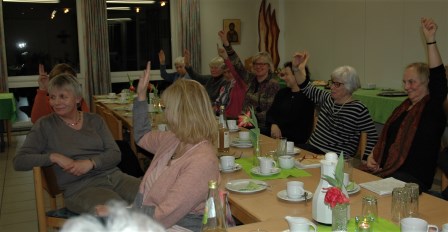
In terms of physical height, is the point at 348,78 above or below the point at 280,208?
above

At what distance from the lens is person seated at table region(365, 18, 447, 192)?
9.16 feet

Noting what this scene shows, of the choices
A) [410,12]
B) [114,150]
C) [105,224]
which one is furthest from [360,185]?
[410,12]

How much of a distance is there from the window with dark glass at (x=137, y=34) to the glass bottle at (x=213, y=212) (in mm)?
7582

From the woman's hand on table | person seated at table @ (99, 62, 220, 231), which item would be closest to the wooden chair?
person seated at table @ (99, 62, 220, 231)

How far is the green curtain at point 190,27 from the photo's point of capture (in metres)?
8.78

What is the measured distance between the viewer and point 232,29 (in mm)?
9305

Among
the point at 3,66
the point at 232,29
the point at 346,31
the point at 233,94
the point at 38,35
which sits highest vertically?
the point at 232,29

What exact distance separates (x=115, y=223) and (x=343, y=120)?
3.02m

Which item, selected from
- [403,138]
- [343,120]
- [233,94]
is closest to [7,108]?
[233,94]

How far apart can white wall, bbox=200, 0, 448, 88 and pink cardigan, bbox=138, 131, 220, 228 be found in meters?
4.64

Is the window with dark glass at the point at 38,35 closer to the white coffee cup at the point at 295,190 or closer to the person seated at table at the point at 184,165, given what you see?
the person seated at table at the point at 184,165

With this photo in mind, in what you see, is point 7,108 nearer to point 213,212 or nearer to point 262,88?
point 262,88

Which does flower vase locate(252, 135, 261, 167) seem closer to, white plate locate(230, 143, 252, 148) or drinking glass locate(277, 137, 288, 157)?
drinking glass locate(277, 137, 288, 157)

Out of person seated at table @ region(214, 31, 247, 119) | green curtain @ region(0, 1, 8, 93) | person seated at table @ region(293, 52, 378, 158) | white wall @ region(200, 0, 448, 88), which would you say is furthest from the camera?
green curtain @ region(0, 1, 8, 93)
